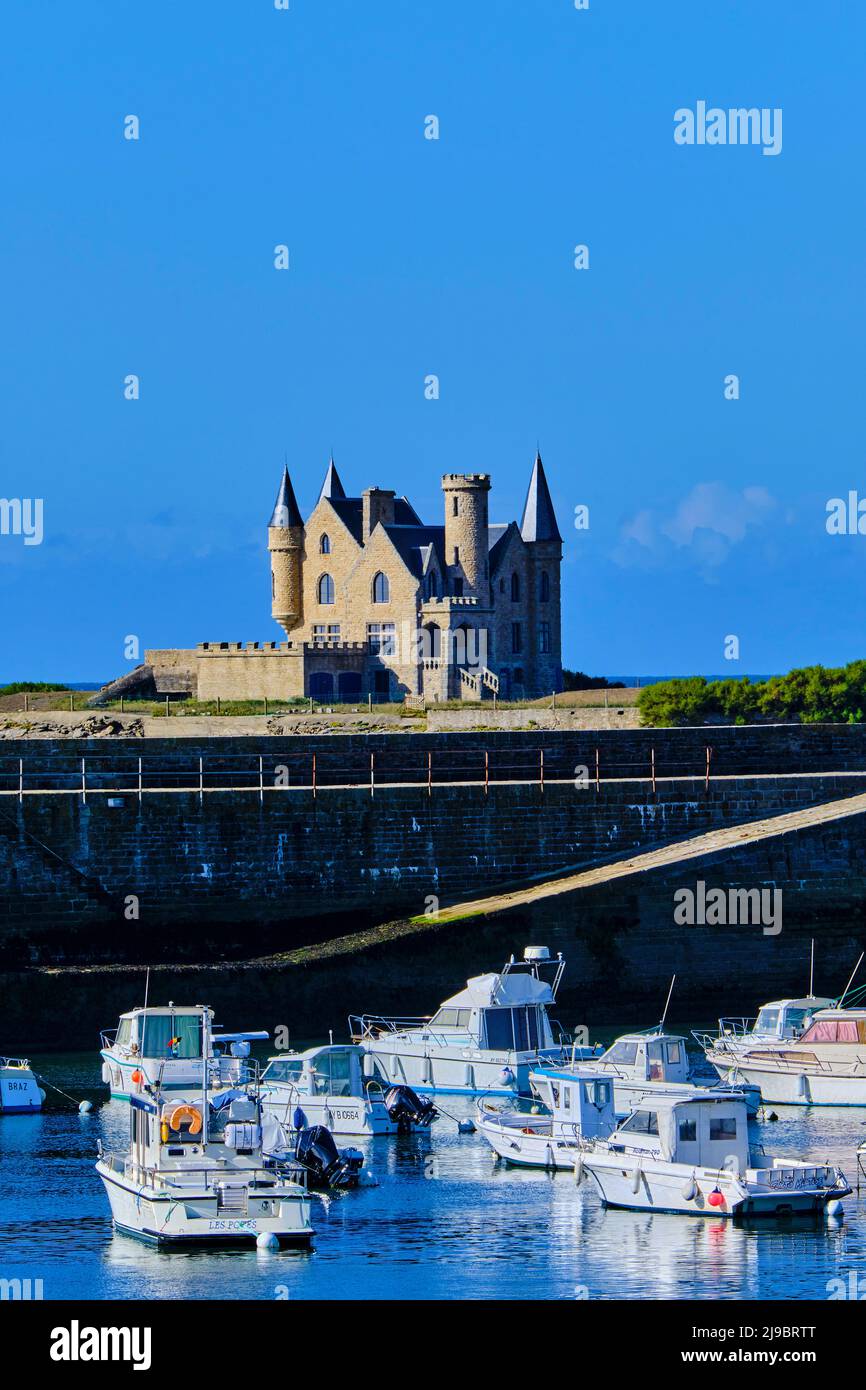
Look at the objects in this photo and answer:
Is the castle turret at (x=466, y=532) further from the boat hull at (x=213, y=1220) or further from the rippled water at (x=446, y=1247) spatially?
the boat hull at (x=213, y=1220)

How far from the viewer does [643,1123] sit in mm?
29906

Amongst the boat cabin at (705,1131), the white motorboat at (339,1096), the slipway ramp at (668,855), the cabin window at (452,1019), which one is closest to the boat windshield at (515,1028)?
the cabin window at (452,1019)

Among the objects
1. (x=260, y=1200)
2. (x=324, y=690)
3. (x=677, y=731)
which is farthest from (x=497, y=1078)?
(x=324, y=690)

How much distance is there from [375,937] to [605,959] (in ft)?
13.4

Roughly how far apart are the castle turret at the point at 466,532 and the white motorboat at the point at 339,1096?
5294cm

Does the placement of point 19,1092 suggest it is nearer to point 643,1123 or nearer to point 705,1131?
point 643,1123

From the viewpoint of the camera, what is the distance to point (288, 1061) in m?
34.8

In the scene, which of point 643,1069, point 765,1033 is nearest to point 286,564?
point 765,1033

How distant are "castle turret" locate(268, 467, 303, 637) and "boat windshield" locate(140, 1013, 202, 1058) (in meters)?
55.0

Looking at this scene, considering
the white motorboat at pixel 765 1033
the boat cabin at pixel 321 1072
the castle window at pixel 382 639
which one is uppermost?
the castle window at pixel 382 639

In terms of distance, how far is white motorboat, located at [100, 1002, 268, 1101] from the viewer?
34.7 metres

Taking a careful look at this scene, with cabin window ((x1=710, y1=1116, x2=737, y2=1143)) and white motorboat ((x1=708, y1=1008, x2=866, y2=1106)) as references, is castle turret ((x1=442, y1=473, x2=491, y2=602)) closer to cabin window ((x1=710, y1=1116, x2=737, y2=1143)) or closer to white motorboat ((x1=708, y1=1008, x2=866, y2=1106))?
white motorboat ((x1=708, y1=1008, x2=866, y2=1106))

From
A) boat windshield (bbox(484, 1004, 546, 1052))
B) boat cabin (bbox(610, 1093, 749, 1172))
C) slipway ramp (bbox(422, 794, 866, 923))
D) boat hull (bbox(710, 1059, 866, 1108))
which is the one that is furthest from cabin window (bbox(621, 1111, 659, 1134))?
slipway ramp (bbox(422, 794, 866, 923))

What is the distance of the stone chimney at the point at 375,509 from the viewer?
292 ft
